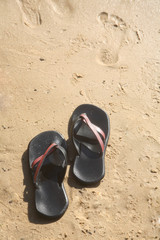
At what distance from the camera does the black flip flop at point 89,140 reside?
2.34 metres

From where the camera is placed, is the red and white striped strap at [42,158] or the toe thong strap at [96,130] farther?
the toe thong strap at [96,130]

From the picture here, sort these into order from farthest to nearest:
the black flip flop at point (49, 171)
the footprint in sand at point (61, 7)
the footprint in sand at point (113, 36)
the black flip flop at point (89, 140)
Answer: the footprint in sand at point (61, 7) < the footprint in sand at point (113, 36) < the black flip flop at point (89, 140) < the black flip flop at point (49, 171)

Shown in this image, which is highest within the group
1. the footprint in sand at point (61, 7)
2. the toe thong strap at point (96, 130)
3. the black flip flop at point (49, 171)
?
the footprint in sand at point (61, 7)

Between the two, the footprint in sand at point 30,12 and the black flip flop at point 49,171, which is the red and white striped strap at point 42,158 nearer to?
the black flip flop at point 49,171

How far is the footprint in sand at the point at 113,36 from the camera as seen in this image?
3.13 m

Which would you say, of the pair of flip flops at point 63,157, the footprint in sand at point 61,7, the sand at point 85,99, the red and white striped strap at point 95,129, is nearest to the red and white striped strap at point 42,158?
the pair of flip flops at point 63,157

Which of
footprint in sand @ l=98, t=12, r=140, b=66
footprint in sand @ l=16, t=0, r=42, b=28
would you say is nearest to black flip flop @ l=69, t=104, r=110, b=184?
footprint in sand @ l=98, t=12, r=140, b=66

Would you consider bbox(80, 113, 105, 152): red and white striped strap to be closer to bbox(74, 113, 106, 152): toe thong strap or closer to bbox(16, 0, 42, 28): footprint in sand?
bbox(74, 113, 106, 152): toe thong strap

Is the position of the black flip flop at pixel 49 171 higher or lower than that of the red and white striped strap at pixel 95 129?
lower

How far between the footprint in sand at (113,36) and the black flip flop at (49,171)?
1.09 m

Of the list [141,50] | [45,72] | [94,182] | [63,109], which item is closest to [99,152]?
[94,182]

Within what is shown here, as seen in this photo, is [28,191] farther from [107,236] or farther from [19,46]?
[19,46]

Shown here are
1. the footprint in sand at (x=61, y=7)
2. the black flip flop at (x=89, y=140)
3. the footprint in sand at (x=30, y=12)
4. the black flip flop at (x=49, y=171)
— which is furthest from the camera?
the footprint in sand at (x=61, y=7)

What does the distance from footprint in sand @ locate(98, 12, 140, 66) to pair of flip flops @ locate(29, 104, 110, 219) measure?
0.72 m
